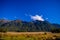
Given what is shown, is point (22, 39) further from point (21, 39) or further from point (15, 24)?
point (15, 24)

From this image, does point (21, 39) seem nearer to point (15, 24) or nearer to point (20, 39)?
point (20, 39)

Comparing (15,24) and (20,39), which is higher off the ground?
(15,24)

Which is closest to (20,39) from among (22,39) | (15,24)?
(22,39)

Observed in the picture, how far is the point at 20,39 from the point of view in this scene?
7375mm

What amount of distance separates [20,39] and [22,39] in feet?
0.31

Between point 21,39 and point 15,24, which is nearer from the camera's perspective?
point 21,39

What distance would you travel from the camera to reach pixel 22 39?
7.41 m

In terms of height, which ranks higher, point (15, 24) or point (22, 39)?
point (15, 24)

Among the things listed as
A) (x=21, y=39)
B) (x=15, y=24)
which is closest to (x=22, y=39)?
(x=21, y=39)

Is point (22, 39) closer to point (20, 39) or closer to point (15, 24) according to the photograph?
point (20, 39)

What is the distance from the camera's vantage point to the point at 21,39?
24.6 feet

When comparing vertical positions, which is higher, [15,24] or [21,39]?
[15,24]

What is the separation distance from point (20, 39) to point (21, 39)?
12 centimetres

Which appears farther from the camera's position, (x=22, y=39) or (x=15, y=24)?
(x=15, y=24)
